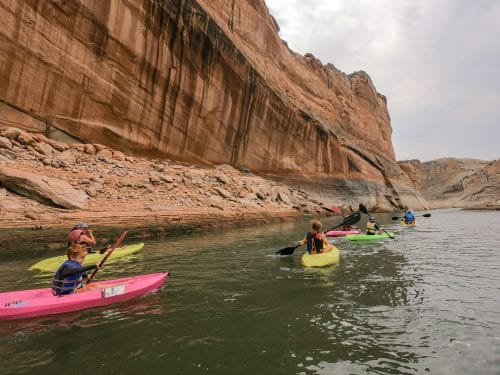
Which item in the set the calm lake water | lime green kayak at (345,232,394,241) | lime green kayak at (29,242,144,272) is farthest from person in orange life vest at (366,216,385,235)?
lime green kayak at (29,242,144,272)

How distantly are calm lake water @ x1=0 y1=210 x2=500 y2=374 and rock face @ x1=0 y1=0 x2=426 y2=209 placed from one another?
11.9 m

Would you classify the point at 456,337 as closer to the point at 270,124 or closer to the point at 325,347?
the point at 325,347

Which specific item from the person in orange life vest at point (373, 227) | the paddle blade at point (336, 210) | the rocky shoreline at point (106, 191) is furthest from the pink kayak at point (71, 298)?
the paddle blade at point (336, 210)

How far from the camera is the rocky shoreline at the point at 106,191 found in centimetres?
1269

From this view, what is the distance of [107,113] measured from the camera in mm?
20062

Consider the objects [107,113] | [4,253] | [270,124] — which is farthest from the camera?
[270,124]

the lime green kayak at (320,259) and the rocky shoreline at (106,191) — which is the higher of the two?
the rocky shoreline at (106,191)

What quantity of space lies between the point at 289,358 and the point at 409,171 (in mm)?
75300

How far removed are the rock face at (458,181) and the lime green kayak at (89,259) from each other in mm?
62334

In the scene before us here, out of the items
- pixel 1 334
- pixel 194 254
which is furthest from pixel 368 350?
pixel 194 254

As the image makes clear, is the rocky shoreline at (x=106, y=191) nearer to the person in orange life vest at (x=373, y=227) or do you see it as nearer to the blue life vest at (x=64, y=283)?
the blue life vest at (x=64, y=283)

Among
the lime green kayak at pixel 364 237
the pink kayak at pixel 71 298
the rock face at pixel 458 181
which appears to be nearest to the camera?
the pink kayak at pixel 71 298

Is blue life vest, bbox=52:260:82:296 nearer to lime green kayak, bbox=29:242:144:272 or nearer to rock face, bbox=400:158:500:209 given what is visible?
lime green kayak, bbox=29:242:144:272

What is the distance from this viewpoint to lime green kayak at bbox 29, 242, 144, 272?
30.3 feet
